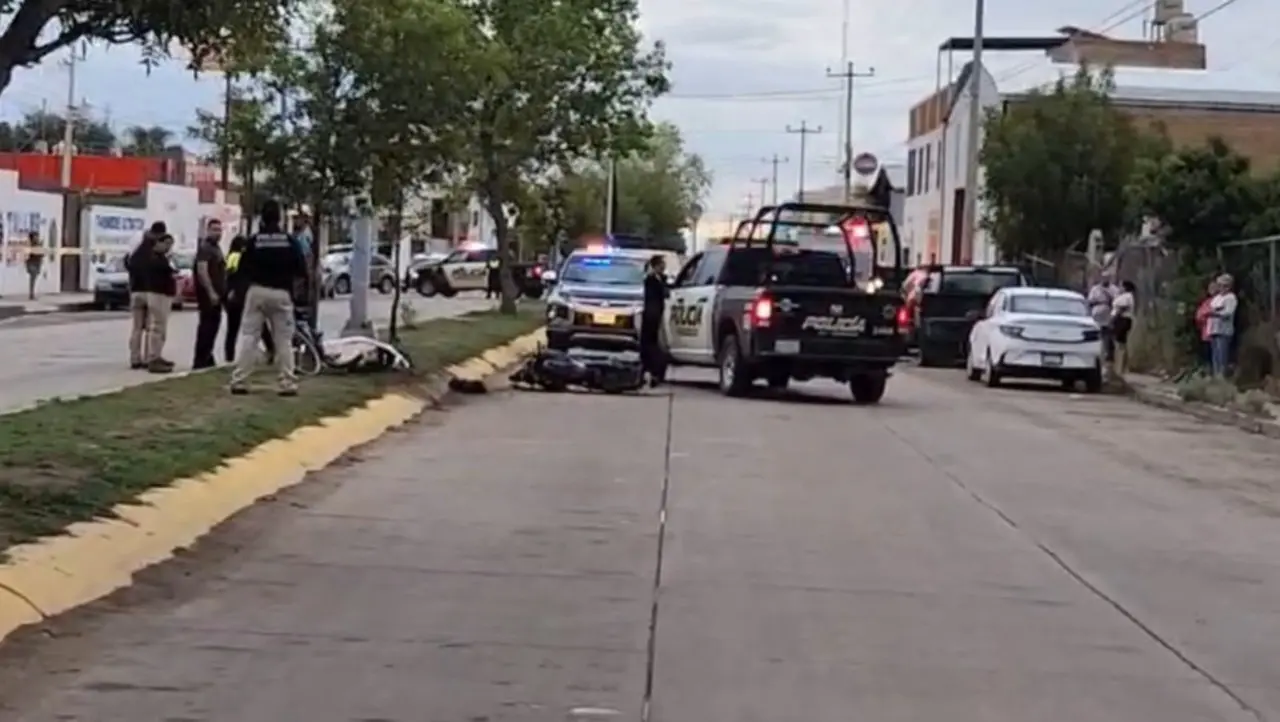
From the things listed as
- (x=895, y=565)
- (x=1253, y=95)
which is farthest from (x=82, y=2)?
(x=1253, y=95)

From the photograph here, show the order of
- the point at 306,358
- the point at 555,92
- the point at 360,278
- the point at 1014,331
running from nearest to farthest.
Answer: the point at 306,358 < the point at 360,278 < the point at 1014,331 < the point at 555,92

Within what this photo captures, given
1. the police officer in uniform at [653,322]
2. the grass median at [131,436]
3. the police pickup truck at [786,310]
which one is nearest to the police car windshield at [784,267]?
the police pickup truck at [786,310]

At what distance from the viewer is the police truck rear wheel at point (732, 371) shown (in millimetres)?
26281

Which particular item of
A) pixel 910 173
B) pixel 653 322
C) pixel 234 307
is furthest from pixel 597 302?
pixel 910 173

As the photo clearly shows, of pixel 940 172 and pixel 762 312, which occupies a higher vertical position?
pixel 940 172

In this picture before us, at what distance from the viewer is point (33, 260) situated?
167ft

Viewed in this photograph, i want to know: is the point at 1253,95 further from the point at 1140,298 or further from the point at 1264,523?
the point at 1264,523

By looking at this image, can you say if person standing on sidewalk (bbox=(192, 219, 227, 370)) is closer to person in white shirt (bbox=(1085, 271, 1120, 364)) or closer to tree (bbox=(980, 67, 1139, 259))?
person in white shirt (bbox=(1085, 271, 1120, 364))

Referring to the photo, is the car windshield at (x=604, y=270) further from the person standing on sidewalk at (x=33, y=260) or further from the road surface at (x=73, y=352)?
the person standing on sidewalk at (x=33, y=260)

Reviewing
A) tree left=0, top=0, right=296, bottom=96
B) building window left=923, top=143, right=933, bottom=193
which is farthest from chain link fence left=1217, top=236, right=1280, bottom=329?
building window left=923, top=143, right=933, bottom=193

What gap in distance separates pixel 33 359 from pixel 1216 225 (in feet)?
59.6

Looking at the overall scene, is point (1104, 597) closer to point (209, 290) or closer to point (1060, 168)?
point (209, 290)

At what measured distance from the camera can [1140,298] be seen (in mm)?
38125

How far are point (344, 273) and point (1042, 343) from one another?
36749 mm
